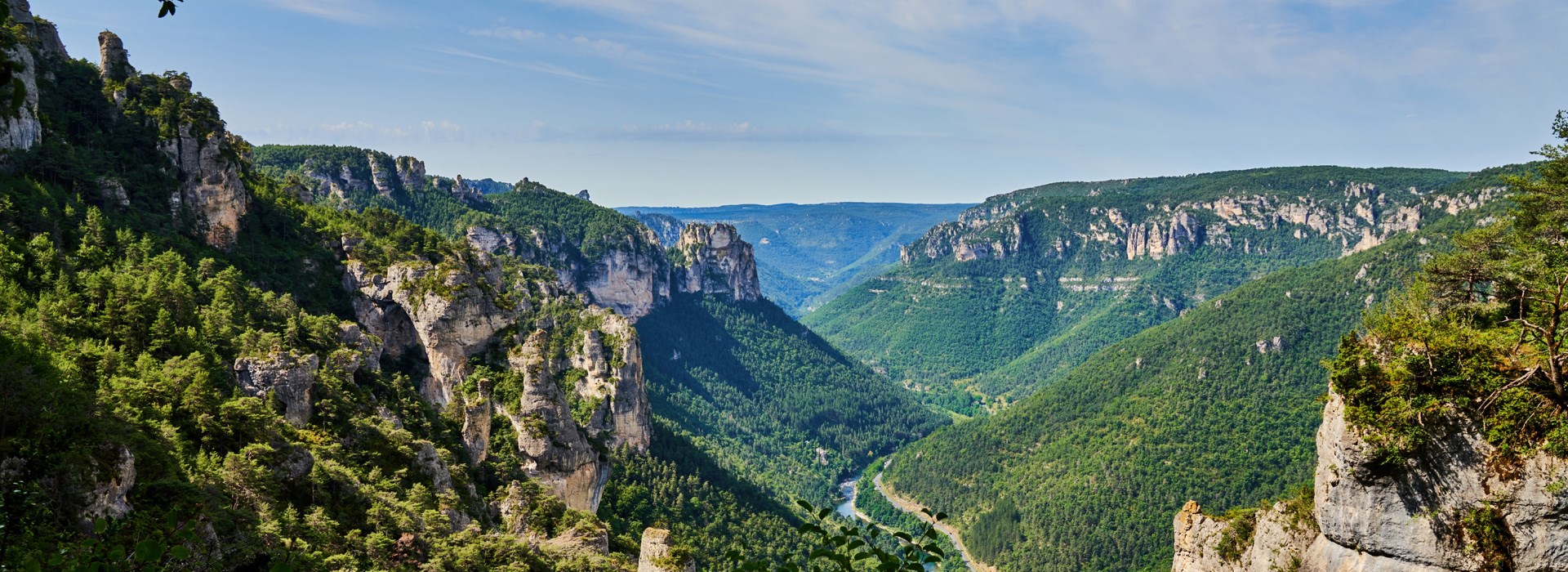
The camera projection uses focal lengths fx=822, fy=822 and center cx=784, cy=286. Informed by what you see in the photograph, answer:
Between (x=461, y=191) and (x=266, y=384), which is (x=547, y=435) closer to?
(x=266, y=384)

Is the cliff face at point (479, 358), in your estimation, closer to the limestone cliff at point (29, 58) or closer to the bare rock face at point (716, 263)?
the limestone cliff at point (29, 58)

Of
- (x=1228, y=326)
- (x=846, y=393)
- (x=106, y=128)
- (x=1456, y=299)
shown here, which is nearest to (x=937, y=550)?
(x=1456, y=299)

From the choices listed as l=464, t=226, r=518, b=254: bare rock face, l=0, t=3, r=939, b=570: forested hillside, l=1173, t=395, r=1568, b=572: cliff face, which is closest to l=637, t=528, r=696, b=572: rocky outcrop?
l=0, t=3, r=939, b=570: forested hillside

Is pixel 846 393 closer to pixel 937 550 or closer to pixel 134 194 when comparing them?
pixel 134 194

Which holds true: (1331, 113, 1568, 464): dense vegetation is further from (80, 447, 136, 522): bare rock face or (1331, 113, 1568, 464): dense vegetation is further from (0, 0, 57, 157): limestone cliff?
(0, 0, 57, 157): limestone cliff

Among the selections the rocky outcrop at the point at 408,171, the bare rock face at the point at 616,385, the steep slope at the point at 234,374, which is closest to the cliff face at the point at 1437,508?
the steep slope at the point at 234,374

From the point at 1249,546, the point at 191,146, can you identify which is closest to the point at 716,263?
the point at 191,146
